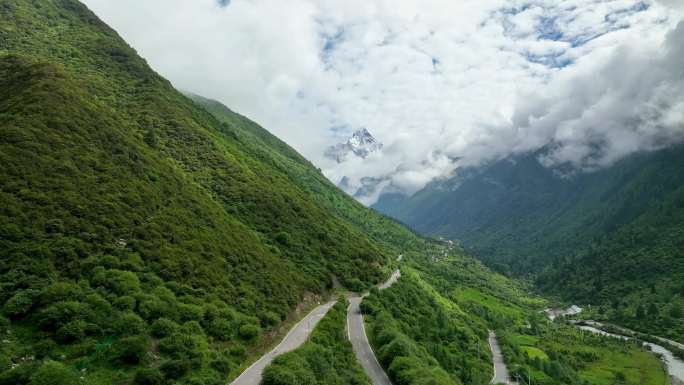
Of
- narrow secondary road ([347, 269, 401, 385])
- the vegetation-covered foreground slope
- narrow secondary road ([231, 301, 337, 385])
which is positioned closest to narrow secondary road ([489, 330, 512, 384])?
the vegetation-covered foreground slope

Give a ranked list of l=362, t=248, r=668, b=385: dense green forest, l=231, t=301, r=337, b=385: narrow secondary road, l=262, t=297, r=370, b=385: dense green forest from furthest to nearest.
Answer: l=362, t=248, r=668, b=385: dense green forest → l=231, t=301, r=337, b=385: narrow secondary road → l=262, t=297, r=370, b=385: dense green forest

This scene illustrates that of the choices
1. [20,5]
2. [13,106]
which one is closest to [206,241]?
[13,106]

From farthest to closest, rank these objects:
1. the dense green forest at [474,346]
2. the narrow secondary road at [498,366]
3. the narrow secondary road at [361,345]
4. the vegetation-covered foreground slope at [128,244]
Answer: the narrow secondary road at [498,366] < the dense green forest at [474,346] < the narrow secondary road at [361,345] < the vegetation-covered foreground slope at [128,244]

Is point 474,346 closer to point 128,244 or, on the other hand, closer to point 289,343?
point 289,343

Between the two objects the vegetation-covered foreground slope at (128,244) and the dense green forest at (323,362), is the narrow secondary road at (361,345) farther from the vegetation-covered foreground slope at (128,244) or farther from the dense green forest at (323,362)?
the vegetation-covered foreground slope at (128,244)

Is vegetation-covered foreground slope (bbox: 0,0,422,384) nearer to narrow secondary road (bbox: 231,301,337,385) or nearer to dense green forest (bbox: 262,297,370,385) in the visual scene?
narrow secondary road (bbox: 231,301,337,385)

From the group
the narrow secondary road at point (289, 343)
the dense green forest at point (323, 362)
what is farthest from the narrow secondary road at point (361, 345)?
the narrow secondary road at point (289, 343)
